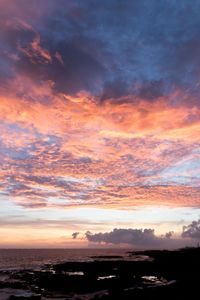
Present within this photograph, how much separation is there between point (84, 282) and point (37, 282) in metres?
6.82

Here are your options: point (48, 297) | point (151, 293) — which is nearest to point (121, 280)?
point (48, 297)

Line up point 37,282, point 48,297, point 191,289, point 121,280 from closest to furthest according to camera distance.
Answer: point 191,289 → point 48,297 → point 121,280 → point 37,282

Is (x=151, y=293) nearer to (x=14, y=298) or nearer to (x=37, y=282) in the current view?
A: (x=14, y=298)

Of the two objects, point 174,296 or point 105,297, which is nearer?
point 174,296

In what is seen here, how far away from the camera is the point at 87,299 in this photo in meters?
28.2

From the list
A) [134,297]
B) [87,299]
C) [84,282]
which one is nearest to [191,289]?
[134,297]

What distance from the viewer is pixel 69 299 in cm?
2934

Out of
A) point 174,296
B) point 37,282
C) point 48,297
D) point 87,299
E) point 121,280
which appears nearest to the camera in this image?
point 174,296

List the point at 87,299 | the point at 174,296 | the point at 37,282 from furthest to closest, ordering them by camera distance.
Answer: the point at 37,282, the point at 87,299, the point at 174,296

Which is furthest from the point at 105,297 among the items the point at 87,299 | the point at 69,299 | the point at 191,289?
the point at 191,289

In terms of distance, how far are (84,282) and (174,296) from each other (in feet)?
66.2

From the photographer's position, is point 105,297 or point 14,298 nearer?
point 105,297

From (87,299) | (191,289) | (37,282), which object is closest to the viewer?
(191,289)

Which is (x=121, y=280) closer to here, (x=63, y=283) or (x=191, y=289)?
(x=63, y=283)
